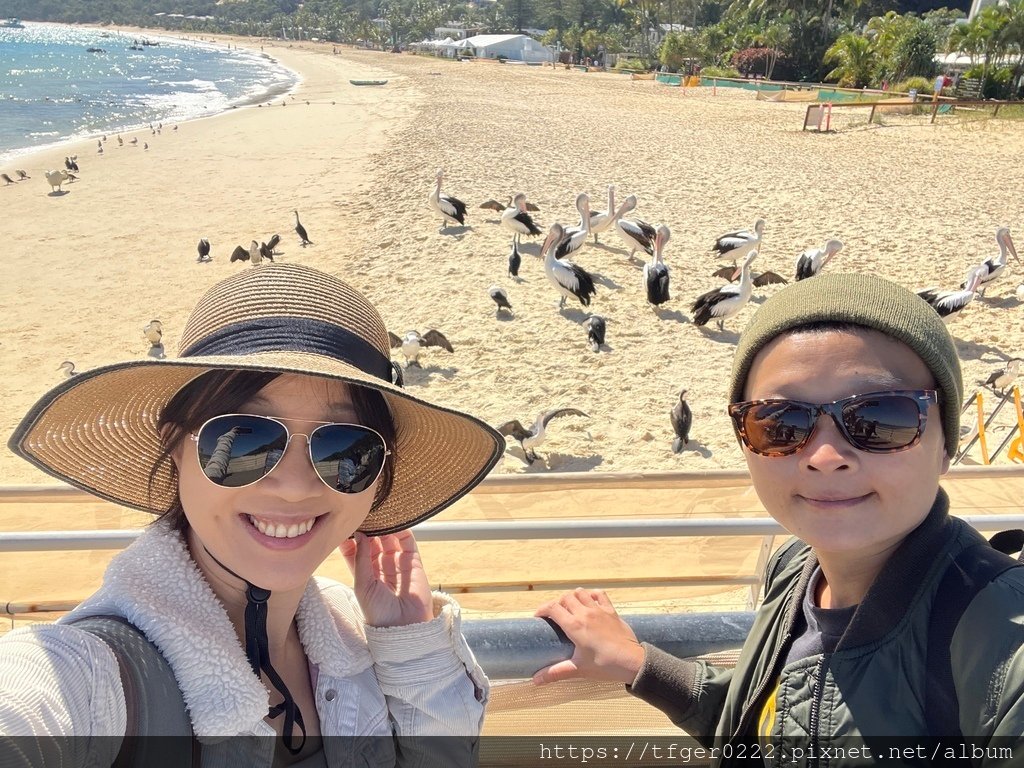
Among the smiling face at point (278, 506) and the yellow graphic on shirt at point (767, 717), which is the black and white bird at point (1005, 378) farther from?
the smiling face at point (278, 506)

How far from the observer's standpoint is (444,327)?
9.97 metres

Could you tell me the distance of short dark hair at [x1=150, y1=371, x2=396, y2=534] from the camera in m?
1.40

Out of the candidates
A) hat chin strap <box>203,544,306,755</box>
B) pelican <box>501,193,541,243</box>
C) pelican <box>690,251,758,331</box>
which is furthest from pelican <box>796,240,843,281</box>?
hat chin strap <box>203,544,306,755</box>

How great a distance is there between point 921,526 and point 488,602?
3137mm

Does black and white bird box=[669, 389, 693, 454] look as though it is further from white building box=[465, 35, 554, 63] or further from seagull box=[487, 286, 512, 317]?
white building box=[465, 35, 554, 63]

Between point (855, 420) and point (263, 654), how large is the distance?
3.76ft

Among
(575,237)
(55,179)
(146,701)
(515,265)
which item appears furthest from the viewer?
(55,179)

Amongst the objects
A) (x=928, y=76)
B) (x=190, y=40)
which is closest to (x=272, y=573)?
(x=928, y=76)

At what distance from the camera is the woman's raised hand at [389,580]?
5.06 feet

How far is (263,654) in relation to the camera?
1.40 metres

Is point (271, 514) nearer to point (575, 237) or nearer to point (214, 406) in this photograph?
point (214, 406)

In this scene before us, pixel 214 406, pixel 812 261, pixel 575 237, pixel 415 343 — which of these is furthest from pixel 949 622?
pixel 575 237

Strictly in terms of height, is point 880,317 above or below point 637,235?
above

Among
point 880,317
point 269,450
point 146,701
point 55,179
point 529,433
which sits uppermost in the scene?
point 880,317
